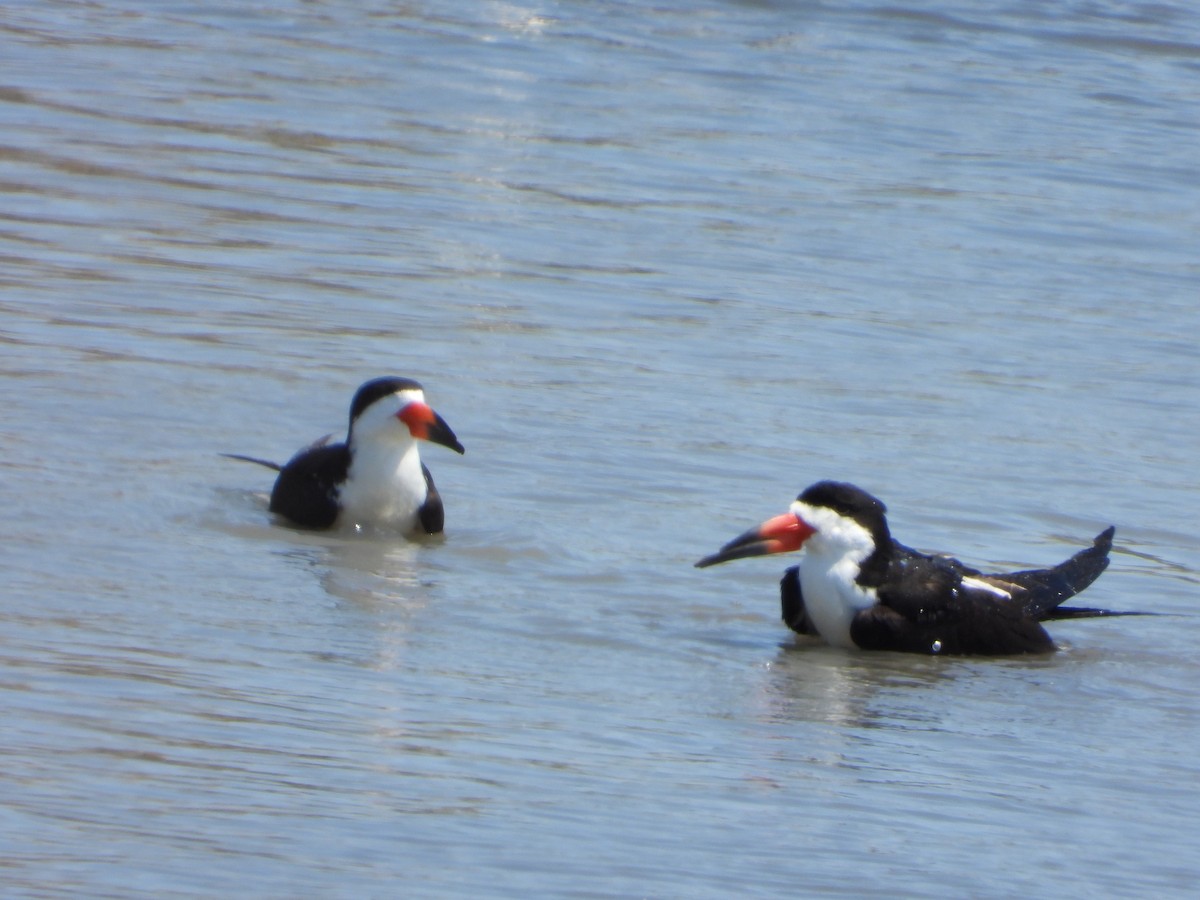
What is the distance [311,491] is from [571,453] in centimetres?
135

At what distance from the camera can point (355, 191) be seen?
14.5 m

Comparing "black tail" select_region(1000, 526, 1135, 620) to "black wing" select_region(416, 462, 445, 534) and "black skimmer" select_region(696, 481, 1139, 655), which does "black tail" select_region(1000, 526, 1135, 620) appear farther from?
"black wing" select_region(416, 462, 445, 534)

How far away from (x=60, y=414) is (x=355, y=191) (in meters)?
5.50

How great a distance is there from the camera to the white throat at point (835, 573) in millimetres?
7492

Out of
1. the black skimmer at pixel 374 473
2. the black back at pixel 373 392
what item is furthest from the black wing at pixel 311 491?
the black back at pixel 373 392

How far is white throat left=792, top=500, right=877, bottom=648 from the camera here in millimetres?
7492

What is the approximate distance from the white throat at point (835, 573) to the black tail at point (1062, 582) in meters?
0.62

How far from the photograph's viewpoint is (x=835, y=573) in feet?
24.7

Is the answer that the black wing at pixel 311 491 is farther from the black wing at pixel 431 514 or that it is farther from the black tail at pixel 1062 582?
the black tail at pixel 1062 582

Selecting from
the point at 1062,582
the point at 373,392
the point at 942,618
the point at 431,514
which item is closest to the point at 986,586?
the point at 942,618

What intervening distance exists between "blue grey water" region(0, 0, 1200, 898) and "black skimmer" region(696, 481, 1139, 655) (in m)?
0.19

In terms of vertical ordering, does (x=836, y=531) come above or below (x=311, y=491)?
above

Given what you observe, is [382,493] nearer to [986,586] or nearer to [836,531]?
[836,531]

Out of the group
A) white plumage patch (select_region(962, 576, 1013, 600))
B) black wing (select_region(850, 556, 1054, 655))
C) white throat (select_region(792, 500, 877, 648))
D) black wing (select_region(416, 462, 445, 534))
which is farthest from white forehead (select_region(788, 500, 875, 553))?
black wing (select_region(416, 462, 445, 534))
